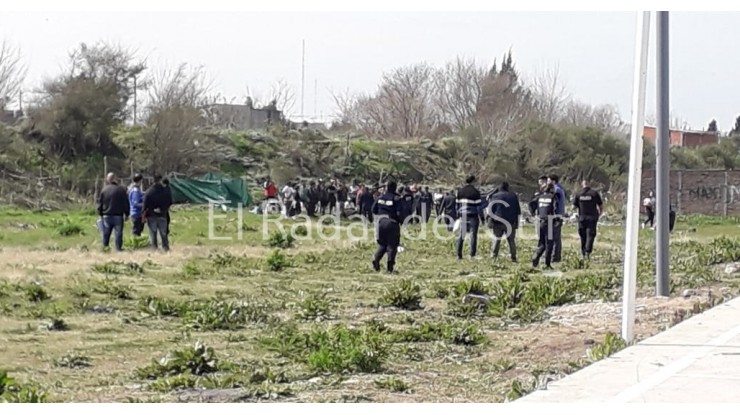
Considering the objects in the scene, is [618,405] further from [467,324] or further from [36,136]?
[36,136]

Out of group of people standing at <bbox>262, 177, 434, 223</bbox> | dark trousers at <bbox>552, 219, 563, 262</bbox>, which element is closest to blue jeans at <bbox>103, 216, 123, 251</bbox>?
dark trousers at <bbox>552, 219, 563, 262</bbox>

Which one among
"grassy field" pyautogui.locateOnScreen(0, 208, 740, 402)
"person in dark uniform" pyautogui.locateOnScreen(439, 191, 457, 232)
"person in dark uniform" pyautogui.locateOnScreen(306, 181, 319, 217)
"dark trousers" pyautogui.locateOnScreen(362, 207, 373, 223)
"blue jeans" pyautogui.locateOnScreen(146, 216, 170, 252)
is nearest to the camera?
"grassy field" pyautogui.locateOnScreen(0, 208, 740, 402)

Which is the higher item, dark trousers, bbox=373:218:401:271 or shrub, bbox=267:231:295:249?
dark trousers, bbox=373:218:401:271

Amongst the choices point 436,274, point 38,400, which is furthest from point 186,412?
point 436,274

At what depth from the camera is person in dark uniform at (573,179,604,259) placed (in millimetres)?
20641

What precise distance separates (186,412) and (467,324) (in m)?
5.24

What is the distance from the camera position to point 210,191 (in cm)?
4828

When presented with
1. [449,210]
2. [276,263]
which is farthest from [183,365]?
[449,210]

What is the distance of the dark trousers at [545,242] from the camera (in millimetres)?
19859

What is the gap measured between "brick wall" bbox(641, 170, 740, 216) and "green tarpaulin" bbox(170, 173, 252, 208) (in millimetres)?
19447

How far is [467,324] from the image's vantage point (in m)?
12.4

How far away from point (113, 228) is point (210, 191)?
27.0m

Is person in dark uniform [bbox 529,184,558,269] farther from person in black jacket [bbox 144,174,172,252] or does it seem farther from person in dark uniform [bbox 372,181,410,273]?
person in black jacket [bbox 144,174,172,252]

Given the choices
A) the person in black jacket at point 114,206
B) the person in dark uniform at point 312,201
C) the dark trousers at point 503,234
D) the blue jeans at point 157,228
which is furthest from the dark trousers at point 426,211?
the person in black jacket at point 114,206
